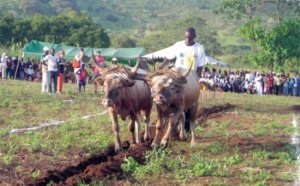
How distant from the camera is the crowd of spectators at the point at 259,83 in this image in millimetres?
36781

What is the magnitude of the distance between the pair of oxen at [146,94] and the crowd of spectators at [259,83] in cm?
2510

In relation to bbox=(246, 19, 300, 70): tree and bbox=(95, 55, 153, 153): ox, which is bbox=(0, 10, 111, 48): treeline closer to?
bbox=(246, 19, 300, 70): tree

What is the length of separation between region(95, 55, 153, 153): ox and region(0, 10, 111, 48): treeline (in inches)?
1605

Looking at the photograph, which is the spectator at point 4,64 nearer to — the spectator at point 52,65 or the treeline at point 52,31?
the spectator at point 52,65

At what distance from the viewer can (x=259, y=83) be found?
120 feet

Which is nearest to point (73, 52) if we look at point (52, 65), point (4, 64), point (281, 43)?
point (4, 64)

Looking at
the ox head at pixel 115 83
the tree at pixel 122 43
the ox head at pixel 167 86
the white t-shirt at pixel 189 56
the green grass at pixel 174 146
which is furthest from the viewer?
the tree at pixel 122 43

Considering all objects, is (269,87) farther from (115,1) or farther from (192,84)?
(115,1)

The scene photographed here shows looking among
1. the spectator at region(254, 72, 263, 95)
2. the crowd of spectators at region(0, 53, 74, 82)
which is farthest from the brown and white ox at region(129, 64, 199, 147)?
the spectator at region(254, 72, 263, 95)

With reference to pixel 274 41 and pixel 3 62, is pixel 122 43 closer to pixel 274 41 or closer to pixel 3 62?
pixel 3 62

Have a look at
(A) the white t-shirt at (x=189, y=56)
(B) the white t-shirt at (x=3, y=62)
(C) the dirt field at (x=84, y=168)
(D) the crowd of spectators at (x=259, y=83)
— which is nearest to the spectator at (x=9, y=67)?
(B) the white t-shirt at (x=3, y=62)

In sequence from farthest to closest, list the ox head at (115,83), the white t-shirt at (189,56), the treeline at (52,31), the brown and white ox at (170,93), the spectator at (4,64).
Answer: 1. the treeline at (52,31)
2. the spectator at (4,64)
3. the white t-shirt at (189,56)
4. the ox head at (115,83)
5. the brown and white ox at (170,93)

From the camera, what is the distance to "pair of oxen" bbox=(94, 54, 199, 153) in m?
10.3

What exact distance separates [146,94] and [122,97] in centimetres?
94
